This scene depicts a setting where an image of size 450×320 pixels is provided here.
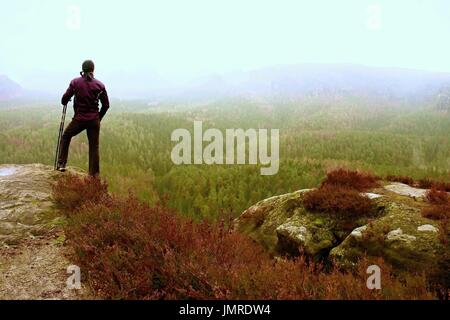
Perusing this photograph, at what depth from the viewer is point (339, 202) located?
A: 7.56 m

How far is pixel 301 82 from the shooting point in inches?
4764

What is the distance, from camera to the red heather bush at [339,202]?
24.3 ft

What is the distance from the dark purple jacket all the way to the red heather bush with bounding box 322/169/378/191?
530 centimetres

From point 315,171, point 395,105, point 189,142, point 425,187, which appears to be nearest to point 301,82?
point 395,105

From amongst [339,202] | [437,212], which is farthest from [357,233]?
[437,212]

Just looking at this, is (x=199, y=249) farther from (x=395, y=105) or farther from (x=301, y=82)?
(x=301, y=82)

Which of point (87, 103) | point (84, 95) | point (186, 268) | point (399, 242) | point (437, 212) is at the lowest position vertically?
point (399, 242)

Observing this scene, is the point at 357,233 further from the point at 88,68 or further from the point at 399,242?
the point at 88,68

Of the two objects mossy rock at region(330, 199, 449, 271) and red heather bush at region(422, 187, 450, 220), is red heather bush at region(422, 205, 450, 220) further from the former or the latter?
mossy rock at region(330, 199, 449, 271)

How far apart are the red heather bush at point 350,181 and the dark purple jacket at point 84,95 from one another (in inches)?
209

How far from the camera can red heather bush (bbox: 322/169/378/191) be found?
→ 8484 mm

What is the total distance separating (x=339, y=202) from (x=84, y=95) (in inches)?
230

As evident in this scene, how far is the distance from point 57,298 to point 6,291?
723 millimetres

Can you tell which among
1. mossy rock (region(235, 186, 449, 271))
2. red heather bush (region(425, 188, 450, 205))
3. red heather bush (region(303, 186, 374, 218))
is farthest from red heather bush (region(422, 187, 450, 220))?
red heather bush (region(303, 186, 374, 218))
